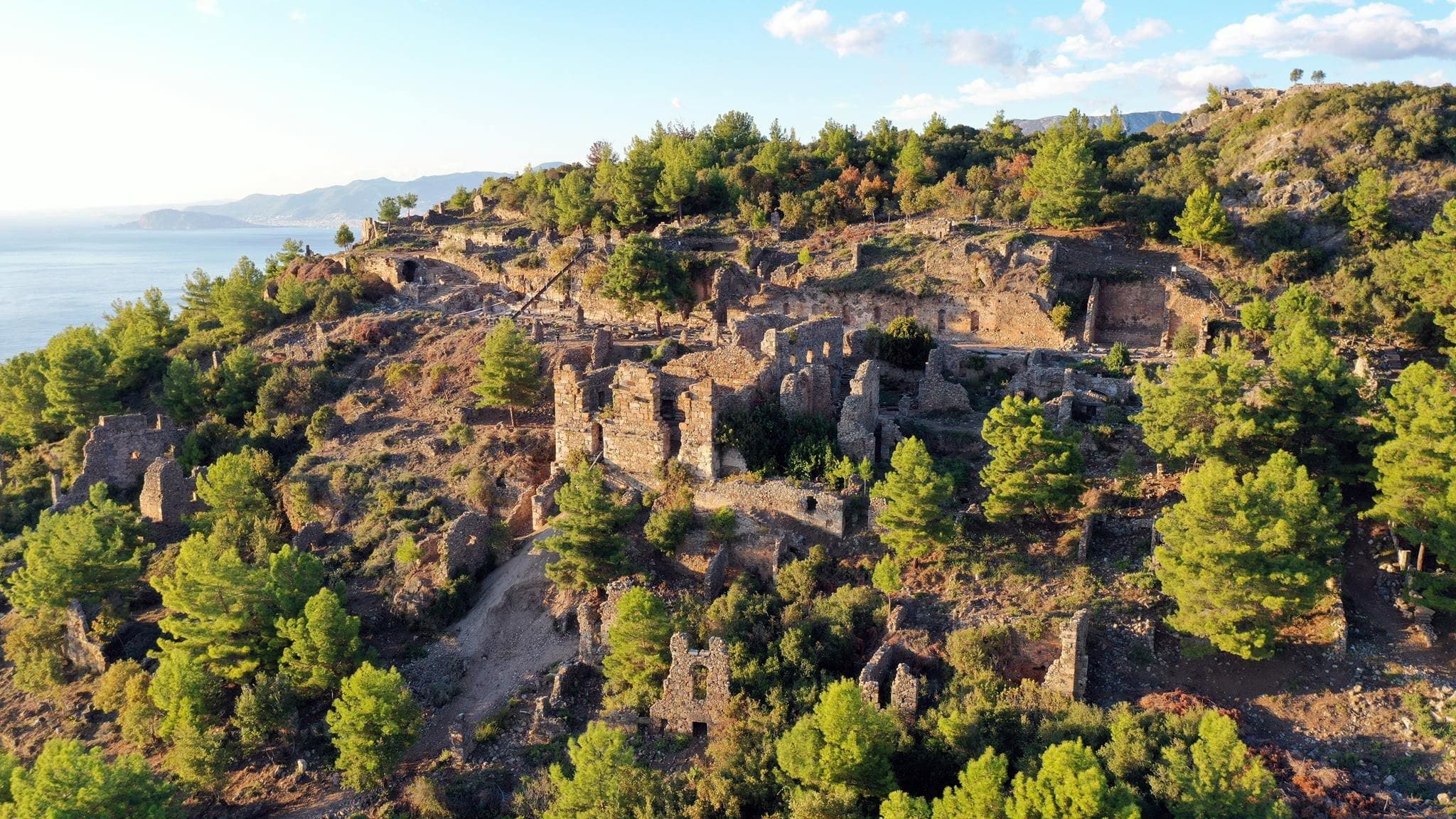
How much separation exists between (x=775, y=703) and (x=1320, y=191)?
3852 cm

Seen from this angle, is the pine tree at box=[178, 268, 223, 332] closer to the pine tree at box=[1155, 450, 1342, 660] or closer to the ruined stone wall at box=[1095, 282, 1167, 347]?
the ruined stone wall at box=[1095, 282, 1167, 347]

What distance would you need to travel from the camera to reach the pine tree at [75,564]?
29.1 meters

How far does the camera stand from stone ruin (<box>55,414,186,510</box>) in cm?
3822

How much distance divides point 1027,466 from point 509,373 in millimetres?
18084

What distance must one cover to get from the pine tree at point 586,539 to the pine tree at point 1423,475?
1803 centimetres

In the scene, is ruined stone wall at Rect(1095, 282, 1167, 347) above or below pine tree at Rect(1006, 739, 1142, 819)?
above

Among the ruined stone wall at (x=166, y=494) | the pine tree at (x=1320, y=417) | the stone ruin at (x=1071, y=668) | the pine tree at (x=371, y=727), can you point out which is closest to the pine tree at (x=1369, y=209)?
the pine tree at (x=1320, y=417)

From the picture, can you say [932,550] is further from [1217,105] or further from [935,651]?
[1217,105]

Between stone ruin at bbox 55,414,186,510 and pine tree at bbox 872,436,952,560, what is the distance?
29585 millimetres

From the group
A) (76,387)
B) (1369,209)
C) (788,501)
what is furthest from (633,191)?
(1369,209)

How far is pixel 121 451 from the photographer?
1535 inches

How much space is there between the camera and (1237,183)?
1853 inches

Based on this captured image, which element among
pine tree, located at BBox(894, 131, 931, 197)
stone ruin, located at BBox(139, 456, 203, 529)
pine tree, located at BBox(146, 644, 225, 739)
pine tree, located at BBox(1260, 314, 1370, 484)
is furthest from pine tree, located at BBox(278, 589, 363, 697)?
pine tree, located at BBox(894, 131, 931, 197)

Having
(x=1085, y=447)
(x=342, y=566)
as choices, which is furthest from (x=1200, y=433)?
(x=342, y=566)
